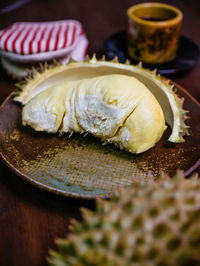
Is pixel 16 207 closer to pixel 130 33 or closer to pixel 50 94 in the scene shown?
pixel 50 94

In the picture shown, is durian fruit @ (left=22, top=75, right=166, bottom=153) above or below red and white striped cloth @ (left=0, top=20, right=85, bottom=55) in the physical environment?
below

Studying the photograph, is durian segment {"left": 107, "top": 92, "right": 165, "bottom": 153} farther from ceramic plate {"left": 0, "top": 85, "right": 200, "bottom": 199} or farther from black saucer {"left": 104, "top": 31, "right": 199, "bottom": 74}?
black saucer {"left": 104, "top": 31, "right": 199, "bottom": 74}

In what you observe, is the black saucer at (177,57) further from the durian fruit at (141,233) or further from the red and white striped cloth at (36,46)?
the durian fruit at (141,233)

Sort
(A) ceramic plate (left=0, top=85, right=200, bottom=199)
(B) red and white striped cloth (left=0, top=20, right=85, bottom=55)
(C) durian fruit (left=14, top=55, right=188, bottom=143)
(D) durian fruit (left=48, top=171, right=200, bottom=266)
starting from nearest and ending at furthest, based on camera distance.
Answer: (D) durian fruit (left=48, top=171, right=200, bottom=266), (A) ceramic plate (left=0, top=85, right=200, bottom=199), (C) durian fruit (left=14, top=55, right=188, bottom=143), (B) red and white striped cloth (left=0, top=20, right=85, bottom=55)

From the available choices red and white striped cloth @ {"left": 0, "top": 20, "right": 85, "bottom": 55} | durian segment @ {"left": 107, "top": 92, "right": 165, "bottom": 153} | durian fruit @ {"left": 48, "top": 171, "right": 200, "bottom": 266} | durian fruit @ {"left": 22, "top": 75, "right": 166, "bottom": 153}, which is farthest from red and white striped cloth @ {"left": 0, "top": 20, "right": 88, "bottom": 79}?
durian fruit @ {"left": 48, "top": 171, "right": 200, "bottom": 266}

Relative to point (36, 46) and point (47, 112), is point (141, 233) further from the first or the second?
point (36, 46)

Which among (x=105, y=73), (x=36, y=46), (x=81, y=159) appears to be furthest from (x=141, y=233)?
(x=36, y=46)

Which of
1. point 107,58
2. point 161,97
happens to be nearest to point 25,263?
point 161,97
